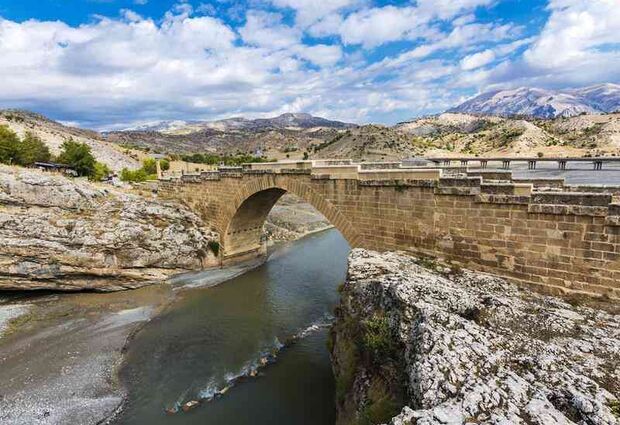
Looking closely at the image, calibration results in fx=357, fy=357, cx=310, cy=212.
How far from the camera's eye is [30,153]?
132 ft

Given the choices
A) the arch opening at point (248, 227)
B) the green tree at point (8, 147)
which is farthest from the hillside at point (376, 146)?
the green tree at point (8, 147)

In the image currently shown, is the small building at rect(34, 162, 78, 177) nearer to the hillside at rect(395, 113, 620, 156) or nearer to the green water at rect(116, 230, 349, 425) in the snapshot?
the green water at rect(116, 230, 349, 425)

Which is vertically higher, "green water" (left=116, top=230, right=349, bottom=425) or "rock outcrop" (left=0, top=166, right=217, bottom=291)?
"rock outcrop" (left=0, top=166, right=217, bottom=291)

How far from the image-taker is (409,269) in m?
13.5

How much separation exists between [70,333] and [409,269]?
17344 millimetres

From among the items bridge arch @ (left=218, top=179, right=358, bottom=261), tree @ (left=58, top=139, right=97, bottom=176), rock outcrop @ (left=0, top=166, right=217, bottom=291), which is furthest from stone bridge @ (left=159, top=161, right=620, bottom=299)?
tree @ (left=58, top=139, right=97, bottom=176)

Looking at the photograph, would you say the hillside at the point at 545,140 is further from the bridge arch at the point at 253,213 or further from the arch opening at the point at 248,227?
the bridge arch at the point at 253,213

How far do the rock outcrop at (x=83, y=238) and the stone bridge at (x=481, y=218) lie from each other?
427 inches

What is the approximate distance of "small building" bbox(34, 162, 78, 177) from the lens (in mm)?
41312

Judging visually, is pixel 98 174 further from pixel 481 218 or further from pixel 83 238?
pixel 481 218

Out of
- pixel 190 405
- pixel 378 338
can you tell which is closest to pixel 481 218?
pixel 378 338

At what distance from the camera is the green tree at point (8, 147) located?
35.5 metres

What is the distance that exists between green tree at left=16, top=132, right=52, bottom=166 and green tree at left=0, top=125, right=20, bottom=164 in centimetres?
80

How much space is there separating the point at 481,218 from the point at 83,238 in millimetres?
23490
